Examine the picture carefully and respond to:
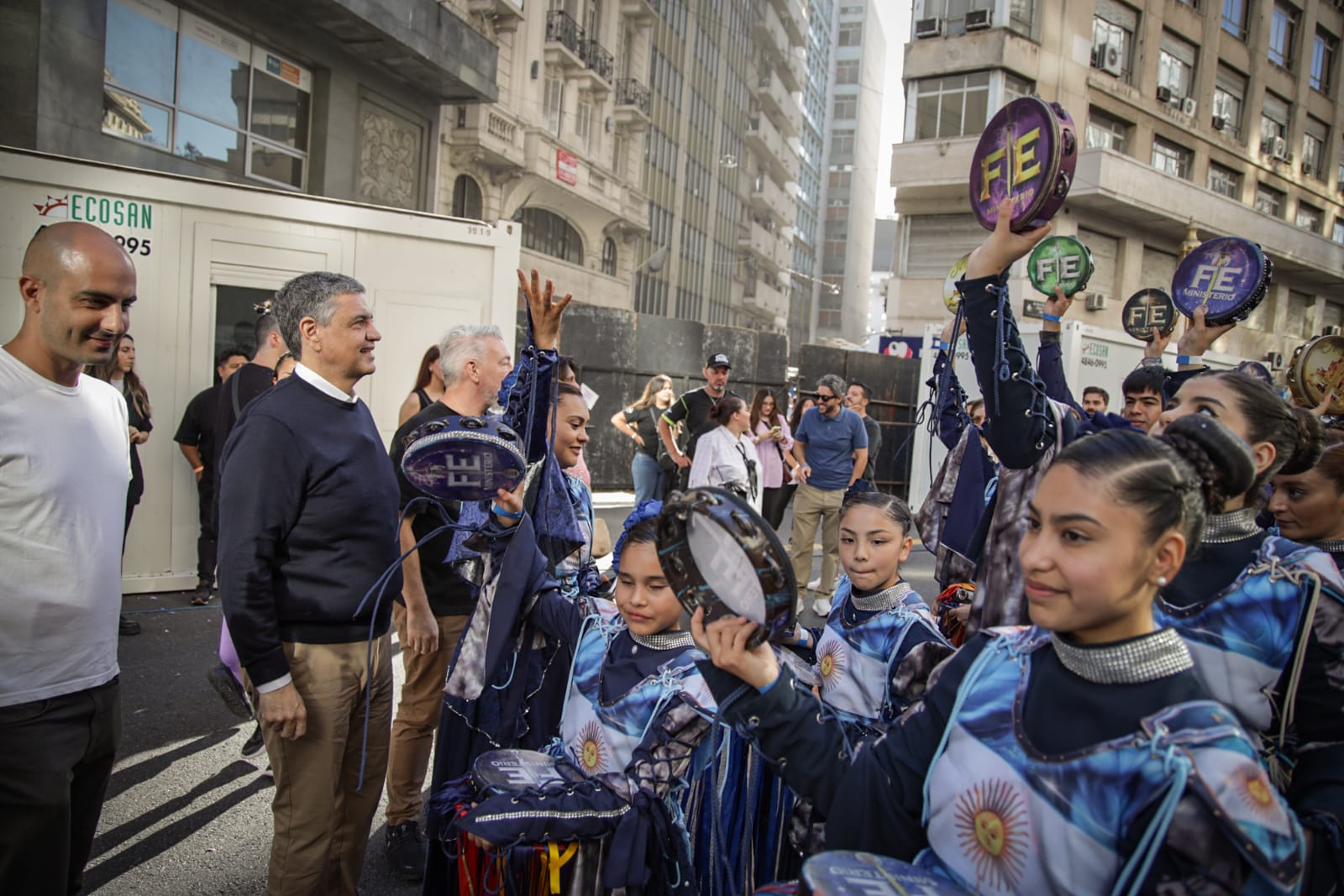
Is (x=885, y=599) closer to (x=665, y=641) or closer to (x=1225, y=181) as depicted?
(x=665, y=641)

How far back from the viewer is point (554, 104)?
26.1 m

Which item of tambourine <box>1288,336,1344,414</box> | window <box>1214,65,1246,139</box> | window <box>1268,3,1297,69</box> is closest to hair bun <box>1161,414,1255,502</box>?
tambourine <box>1288,336,1344,414</box>

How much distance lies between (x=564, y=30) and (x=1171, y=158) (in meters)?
19.2

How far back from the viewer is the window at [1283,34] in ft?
96.1

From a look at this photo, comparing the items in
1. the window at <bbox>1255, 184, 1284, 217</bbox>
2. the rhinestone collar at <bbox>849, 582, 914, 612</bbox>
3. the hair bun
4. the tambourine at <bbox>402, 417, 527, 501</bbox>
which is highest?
the window at <bbox>1255, 184, 1284, 217</bbox>

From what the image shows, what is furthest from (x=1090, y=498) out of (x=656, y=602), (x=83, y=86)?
(x=83, y=86)

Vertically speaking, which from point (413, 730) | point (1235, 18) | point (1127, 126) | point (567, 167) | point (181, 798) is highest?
point (1235, 18)

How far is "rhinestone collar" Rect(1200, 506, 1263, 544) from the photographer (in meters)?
1.93

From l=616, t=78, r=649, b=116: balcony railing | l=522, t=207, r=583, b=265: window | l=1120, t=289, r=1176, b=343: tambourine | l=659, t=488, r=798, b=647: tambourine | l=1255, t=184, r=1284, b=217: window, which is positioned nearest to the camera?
l=659, t=488, r=798, b=647: tambourine

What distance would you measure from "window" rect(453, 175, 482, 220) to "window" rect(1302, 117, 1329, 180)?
28964 millimetres

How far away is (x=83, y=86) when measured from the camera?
1061 centimetres

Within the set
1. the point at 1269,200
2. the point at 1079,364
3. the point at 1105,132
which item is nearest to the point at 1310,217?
the point at 1269,200

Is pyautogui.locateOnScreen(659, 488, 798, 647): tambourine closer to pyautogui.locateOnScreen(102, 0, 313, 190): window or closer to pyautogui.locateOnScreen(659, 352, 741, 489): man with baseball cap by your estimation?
pyautogui.locateOnScreen(659, 352, 741, 489): man with baseball cap

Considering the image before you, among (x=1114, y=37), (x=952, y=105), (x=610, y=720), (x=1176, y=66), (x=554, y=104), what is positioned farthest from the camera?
(x=1176, y=66)
